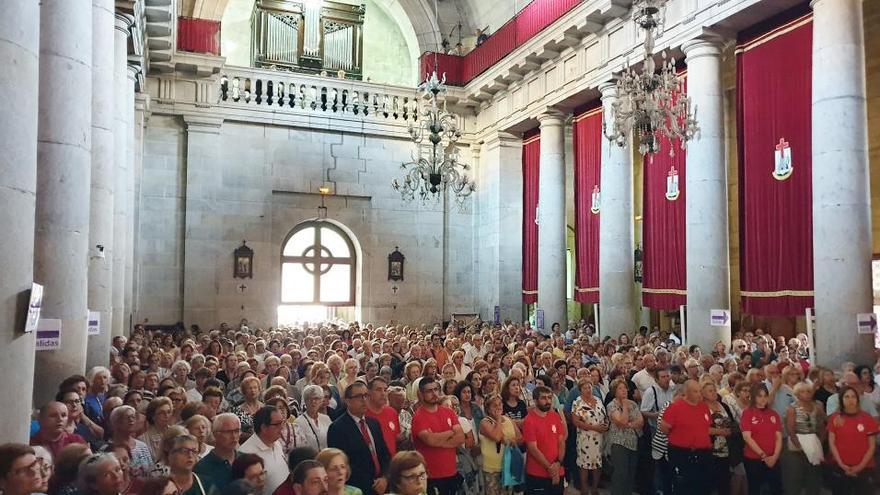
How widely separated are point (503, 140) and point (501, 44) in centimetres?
298

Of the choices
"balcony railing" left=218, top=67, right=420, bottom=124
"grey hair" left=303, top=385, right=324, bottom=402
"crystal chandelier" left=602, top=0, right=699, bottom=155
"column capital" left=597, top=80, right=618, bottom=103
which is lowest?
"grey hair" left=303, top=385, right=324, bottom=402

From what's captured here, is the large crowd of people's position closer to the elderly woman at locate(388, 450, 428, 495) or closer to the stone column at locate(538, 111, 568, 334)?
the elderly woman at locate(388, 450, 428, 495)

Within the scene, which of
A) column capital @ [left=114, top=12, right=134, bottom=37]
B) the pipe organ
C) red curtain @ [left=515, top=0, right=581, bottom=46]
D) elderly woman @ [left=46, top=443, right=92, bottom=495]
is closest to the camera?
elderly woman @ [left=46, top=443, right=92, bottom=495]

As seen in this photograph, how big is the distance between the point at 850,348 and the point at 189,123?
1643 centimetres

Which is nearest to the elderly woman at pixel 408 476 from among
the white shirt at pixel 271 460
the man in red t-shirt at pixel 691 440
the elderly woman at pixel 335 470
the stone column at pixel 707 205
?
the elderly woman at pixel 335 470

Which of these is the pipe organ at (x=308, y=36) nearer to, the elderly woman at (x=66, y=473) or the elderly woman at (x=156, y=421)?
the elderly woman at (x=156, y=421)

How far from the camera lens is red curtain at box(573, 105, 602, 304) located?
17.7m

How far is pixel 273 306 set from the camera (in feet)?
68.4

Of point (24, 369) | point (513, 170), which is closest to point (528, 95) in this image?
point (513, 170)

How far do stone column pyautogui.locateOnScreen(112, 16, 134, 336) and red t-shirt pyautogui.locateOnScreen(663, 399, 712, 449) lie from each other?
9525 mm

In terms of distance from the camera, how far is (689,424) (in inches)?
275

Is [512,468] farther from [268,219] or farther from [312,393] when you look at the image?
[268,219]

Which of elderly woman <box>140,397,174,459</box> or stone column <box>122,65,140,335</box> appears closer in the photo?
elderly woman <box>140,397,174,459</box>

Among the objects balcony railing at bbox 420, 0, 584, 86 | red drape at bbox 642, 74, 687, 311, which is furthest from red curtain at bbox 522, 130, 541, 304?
red drape at bbox 642, 74, 687, 311
